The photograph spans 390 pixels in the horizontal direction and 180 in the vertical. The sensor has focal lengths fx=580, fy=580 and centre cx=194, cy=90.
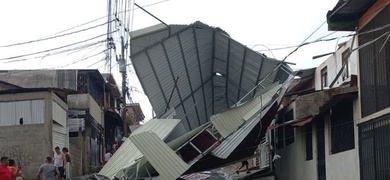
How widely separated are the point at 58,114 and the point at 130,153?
6840 mm

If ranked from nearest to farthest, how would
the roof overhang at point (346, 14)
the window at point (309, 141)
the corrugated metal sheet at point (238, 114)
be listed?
1. the roof overhang at point (346, 14)
2. the corrugated metal sheet at point (238, 114)
3. the window at point (309, 141)

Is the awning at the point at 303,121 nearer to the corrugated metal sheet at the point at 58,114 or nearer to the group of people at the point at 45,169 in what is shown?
the group of people at the point at 45,169

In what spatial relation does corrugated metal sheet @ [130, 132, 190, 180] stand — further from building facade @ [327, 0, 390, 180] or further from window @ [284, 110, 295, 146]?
window @ [284, 110, 295, 146]

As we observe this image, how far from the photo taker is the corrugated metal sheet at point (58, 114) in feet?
67.6

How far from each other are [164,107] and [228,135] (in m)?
5.23

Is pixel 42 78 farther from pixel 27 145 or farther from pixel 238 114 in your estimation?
pixel 238 114

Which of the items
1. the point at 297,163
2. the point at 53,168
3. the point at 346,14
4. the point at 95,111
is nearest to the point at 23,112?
the point at 53,168

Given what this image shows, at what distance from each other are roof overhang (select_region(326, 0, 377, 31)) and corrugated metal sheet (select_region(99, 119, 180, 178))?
5521mm

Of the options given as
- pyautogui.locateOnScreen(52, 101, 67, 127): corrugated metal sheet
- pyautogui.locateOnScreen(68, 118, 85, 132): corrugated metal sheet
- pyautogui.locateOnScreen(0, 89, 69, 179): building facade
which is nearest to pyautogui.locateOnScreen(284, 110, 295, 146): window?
pyautogui.locateOnScreen(0, 89, 69, 179): building facade

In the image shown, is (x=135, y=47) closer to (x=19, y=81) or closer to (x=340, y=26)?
(x=340, y=26)

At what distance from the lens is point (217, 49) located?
19.1m

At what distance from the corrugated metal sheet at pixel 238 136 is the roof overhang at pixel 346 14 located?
13.2 ft

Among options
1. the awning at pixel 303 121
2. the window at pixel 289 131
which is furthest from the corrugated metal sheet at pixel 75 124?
the awning at pixel 303 121

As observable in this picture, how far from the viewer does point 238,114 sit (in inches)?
613
